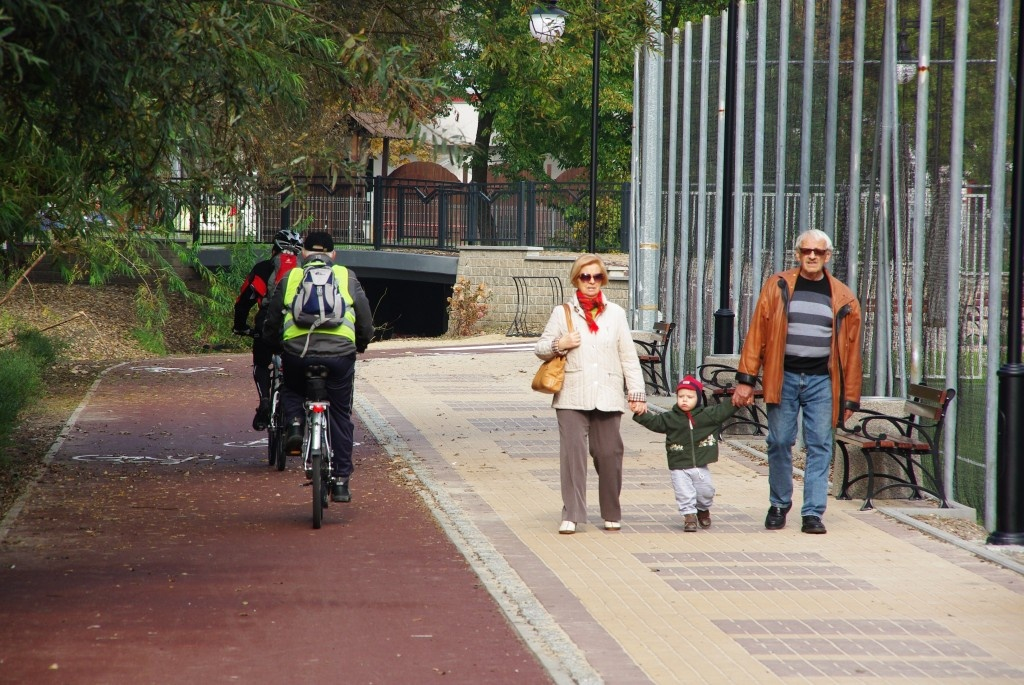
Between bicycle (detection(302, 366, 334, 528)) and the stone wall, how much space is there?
76.2 feet

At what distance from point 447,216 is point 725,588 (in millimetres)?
29299

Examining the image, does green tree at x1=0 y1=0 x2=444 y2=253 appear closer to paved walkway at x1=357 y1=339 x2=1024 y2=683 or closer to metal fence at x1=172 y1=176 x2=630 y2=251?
paved walkway at x1=357 y1=339 x2=1024 y2=683

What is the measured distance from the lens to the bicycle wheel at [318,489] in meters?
9.23

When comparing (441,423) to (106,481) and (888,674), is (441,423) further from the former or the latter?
(888,674)

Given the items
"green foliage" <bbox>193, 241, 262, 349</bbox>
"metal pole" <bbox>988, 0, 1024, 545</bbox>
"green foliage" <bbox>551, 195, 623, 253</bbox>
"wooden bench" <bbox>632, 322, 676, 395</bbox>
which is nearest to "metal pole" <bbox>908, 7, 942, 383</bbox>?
"metal pole" <bbox>988, 0, 1024, 545</bbox>

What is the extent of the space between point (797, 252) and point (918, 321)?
219 centimetres

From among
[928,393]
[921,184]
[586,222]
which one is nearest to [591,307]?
[928,393]

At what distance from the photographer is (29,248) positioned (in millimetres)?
24812

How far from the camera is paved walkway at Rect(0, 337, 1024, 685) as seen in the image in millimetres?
6160

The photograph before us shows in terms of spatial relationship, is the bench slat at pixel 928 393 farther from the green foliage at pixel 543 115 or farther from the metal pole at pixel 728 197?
the green foliage at pixel 543 115

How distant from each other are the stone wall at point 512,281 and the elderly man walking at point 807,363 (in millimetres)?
23253

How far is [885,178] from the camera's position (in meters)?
11.8

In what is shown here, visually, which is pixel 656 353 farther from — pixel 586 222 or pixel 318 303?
pixel 586 222

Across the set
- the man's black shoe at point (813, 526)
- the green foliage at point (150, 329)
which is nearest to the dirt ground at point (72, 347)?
the green foliage at point (150, 329)
